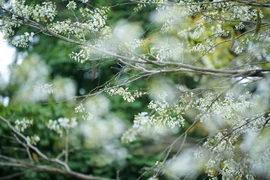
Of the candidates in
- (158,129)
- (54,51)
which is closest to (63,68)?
(54,51)

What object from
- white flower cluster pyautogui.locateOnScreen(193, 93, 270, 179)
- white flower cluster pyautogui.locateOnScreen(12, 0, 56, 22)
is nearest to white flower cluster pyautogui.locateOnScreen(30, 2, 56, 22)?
white flower cluster pyautogui.locateOnScreen(12, 0, 56, 22)

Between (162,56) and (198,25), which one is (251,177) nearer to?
(162,56)

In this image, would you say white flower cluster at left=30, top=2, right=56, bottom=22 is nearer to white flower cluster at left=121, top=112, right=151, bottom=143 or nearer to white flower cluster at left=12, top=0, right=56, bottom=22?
white flower cluster at left=12, top=0, right=56, bottom=22

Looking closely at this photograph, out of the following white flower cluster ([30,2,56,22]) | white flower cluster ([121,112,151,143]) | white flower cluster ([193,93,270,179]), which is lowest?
white flower cluster ([193,93,270,179])

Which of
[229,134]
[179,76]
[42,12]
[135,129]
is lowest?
[229,134]

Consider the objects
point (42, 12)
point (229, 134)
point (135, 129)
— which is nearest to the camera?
point (135, 129)

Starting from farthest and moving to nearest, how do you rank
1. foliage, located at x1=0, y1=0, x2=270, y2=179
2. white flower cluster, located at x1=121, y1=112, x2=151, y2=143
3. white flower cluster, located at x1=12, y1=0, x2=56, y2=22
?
white flower cluster, located at x1=12, y1=0, x2=56, y2=22
foliage, located at x1=0, y1=0, x2=270, y2=179
white flower cluster, located at x1=121, y1=112, x2=151, y2=143

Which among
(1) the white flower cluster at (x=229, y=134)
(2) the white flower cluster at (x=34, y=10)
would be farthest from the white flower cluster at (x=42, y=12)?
(1) the white flower cluster at (x=229, y=134)

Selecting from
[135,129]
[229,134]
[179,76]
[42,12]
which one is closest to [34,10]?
[42,12]

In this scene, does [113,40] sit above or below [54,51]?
above

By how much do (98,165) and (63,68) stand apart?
1.97 metres

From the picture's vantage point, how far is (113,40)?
212 centimetres

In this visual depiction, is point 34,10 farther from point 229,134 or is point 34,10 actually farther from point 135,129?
point 229,134

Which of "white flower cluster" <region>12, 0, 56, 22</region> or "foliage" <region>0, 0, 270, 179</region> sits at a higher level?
"white flower cluster" <region>12, 0, 56, 22</region>
